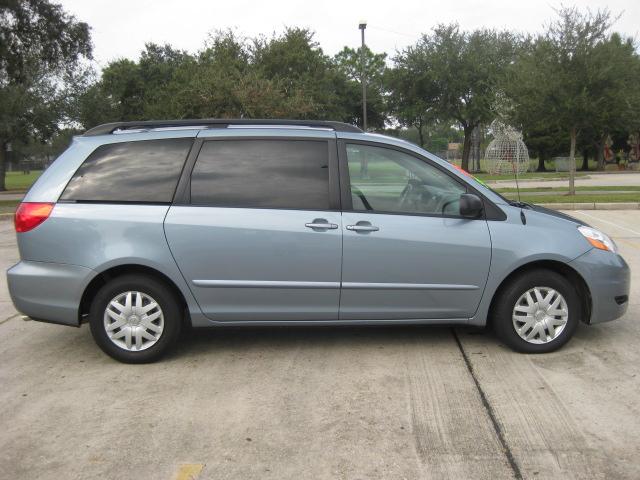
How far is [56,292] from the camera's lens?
441 centimetres

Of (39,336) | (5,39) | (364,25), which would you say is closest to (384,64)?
(364,25)

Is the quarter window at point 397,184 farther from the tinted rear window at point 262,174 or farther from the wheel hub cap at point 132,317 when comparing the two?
the wheel hub cap at point 132,317

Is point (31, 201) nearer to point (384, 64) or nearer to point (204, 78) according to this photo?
point (204, 78)

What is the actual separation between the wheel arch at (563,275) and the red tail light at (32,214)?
11.2 ft

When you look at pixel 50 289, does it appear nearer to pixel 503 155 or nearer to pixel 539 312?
pixel 539 312

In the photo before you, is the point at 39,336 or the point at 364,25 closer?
the point at 39,336

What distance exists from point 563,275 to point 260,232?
7.81 feet

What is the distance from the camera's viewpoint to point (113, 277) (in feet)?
14.7

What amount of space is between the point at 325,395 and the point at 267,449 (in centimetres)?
76

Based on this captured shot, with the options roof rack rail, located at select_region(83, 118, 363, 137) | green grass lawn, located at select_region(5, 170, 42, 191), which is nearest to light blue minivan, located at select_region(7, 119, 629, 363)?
roof rack rail, located at select_region(83, 118, 363, 137)

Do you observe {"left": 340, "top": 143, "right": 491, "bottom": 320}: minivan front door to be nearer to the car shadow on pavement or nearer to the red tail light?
the car shadow on pavement

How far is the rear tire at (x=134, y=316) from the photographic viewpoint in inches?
173

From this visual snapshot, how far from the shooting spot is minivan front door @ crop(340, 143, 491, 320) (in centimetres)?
440

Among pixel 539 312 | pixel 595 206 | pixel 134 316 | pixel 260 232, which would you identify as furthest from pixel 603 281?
pixel 595 206
